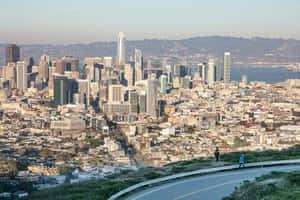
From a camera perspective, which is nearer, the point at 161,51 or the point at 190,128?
the point at 190,128

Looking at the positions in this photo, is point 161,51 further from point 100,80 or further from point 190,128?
point 190,128

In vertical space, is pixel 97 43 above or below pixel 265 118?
above

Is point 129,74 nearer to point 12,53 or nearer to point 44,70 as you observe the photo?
point 44,70

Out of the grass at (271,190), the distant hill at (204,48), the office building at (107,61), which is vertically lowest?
the grass at (271,190)

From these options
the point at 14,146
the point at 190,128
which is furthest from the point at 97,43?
the point at 14,146

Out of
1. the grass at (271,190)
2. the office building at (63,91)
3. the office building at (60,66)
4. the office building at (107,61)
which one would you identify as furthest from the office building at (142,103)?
the grass at (271,190)

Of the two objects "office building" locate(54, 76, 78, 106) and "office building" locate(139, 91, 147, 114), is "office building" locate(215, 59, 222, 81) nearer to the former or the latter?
"office building" locate(54, 76, 78, 106)

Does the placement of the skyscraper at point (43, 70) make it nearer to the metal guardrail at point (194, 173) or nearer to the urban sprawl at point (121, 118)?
the urban sprawl at point (121, 118)
